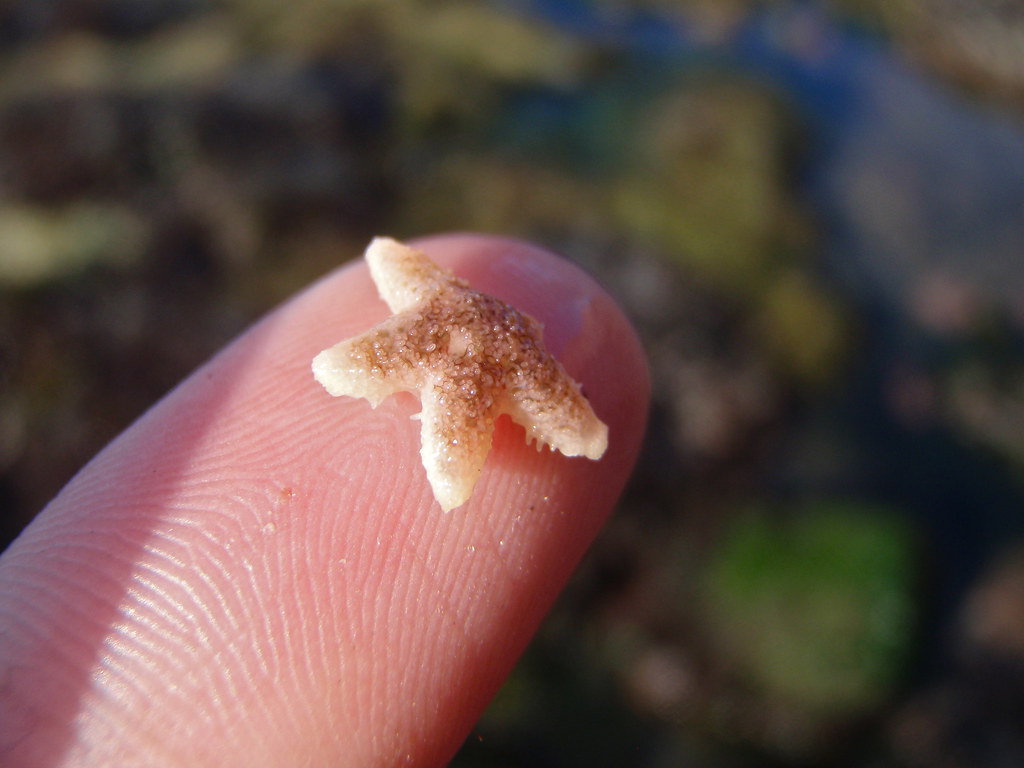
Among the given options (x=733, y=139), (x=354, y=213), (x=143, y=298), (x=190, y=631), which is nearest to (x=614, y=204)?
(x=733, y=139)

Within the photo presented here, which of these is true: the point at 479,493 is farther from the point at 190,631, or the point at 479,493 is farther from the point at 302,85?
the point at 302,85

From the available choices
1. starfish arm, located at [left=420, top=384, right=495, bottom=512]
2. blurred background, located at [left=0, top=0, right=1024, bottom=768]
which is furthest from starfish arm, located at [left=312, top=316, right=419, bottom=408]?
blurred background, located at [left=0, top=0, right=1024, bottom=768]

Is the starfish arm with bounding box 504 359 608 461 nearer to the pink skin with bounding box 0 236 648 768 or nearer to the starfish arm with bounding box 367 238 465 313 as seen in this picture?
the pink skin with bounding box 0 236 648 768

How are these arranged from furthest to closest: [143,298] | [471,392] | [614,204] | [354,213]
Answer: [614,204], [354,213], [143,298], [471,392]

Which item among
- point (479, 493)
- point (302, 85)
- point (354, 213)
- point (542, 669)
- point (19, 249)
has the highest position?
point (479, 493)

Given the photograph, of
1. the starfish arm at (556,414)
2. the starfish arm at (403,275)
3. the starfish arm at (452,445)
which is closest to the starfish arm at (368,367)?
the starfish arm at (452,445)

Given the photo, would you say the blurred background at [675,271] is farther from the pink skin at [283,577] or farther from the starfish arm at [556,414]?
the starfish arm at [556,414]
